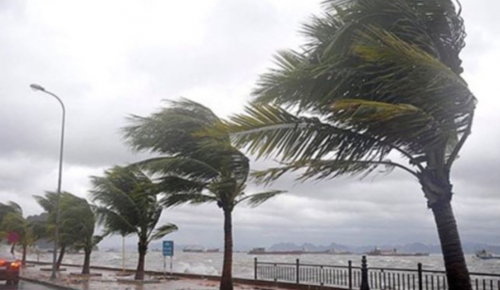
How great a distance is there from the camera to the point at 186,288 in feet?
68.5

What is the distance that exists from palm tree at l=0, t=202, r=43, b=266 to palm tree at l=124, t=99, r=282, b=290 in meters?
25.1

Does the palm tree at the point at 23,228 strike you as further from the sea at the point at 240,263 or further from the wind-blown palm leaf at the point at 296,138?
the wind-blown palm leaf at the point at 296,138

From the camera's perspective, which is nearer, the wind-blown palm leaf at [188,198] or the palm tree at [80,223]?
the wind-blown palm leaf at [188,198]

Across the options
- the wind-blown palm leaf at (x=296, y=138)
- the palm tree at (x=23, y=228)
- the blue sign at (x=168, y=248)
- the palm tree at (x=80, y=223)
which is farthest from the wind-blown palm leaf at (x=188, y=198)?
the palm tree at (x=23, y=228)

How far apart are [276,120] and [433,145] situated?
7.89 feet

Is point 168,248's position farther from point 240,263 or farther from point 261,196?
point 240,263

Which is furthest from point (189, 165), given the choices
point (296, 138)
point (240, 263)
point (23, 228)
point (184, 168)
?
point (240, 263)

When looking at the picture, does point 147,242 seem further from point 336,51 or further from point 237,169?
point 336,51

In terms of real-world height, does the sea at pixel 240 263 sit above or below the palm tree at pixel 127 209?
below

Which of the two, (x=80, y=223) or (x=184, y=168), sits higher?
(x=184, y=168)

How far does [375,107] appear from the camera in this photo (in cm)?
775

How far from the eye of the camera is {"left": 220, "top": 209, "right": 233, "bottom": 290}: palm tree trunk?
16.6 meters

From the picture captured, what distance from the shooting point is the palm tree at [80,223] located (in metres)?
30.4

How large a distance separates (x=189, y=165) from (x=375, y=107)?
903cm
